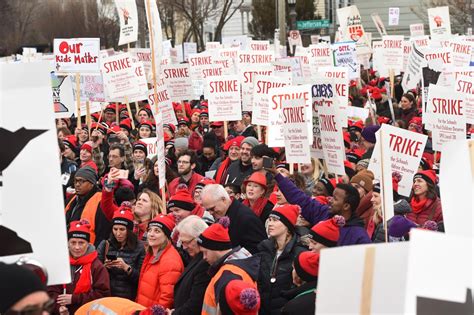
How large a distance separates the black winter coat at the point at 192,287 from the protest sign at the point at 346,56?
46.5 feet

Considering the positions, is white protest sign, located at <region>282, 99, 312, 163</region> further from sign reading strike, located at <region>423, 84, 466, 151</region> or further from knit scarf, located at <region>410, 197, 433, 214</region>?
sign reading strike, located at <region>423, 84, 466, 151</region>

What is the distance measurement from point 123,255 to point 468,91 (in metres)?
5.78

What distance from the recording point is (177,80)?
1694 centimetres

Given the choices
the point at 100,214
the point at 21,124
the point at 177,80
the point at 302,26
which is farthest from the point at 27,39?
the point at 21,124

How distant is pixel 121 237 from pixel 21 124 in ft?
9.74

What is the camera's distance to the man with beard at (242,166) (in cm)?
1058

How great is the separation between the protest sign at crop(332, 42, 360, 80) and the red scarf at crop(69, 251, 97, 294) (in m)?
14.0

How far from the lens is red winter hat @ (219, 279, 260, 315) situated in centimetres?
529

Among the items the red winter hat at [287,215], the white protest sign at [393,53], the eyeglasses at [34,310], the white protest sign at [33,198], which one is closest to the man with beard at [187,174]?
the red winter hat at [287,215]

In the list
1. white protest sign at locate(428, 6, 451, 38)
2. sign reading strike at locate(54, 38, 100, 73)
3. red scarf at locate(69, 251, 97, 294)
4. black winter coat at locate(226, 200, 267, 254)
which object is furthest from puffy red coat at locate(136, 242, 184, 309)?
white protest sign at locate(428, 6, 451, 38)

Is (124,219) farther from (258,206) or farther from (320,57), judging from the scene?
(320,57)

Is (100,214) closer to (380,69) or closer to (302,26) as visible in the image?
(380,69)

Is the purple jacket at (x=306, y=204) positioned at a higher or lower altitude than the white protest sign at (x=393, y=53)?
lower

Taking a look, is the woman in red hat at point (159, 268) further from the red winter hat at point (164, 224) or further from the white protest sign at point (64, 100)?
the white protest sign at point (64, 100)
